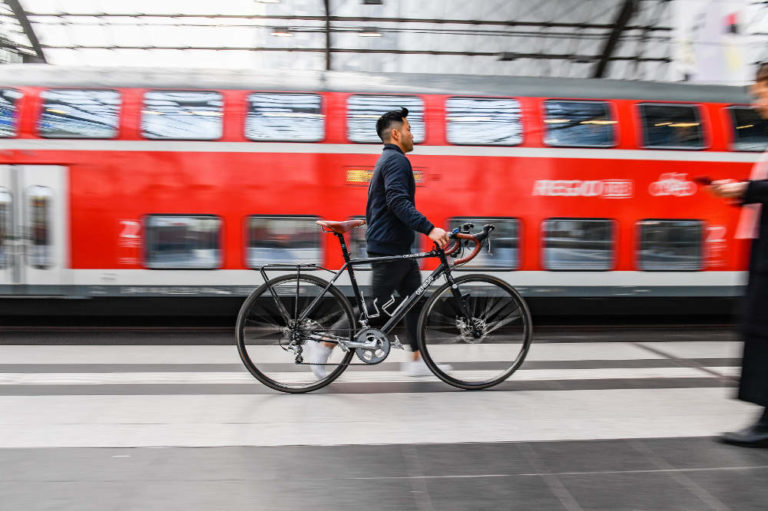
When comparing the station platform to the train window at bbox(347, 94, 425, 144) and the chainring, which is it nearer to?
the chainring

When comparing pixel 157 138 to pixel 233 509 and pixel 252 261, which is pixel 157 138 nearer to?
pixel 252 261

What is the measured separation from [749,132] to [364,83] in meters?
4.49

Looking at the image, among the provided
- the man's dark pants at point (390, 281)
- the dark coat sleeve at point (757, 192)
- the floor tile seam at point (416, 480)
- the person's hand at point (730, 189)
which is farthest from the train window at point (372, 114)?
the floor tile seam at point (416, 480)

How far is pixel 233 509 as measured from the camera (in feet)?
8.42

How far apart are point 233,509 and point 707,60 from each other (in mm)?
10387

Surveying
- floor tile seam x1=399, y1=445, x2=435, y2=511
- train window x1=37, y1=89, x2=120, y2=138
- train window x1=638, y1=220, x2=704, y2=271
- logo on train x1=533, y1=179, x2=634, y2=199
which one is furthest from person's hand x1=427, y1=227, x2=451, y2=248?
train window x1=37, y1=89, x2=120, y2=138

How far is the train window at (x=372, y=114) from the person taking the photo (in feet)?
23.2

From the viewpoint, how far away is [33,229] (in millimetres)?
6902

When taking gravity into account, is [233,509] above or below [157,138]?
below

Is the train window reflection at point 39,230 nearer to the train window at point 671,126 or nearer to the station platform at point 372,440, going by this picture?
the station platform at point 372,440

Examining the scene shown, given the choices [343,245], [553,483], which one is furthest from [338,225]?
[553,483]

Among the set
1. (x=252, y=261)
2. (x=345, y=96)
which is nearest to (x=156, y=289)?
(x=252, y=261)

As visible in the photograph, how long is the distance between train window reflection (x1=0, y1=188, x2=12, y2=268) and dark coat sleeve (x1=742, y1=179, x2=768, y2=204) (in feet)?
22.5

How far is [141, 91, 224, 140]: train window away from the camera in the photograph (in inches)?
272
